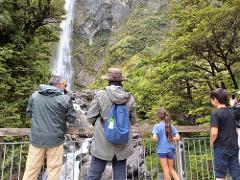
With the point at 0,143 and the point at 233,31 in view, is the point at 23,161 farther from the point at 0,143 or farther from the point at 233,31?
the point at 233,31

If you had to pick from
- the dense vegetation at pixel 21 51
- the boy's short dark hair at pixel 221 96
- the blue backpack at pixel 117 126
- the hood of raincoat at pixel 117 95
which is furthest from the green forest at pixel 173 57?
the blue backpack at pixel 117 126

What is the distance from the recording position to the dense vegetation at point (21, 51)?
12.6 meters

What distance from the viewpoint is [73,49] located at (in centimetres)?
3906

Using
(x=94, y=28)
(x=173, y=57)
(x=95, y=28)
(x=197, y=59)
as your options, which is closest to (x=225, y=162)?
(x=197, y=59)

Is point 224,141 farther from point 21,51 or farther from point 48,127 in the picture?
point 21,51

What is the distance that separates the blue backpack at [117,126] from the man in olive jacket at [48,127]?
87 cm

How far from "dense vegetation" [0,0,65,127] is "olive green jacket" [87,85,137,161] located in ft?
26.5

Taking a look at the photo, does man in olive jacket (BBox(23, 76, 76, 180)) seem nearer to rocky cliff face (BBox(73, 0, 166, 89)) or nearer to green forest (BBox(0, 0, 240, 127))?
green forest (BBox(0, 0, 240, 127))

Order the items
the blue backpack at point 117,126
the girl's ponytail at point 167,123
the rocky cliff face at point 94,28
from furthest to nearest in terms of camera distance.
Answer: the rocky cliff face at point 94,28
the girl's ponytail at point 167,123
the blue backpack at point 117,126

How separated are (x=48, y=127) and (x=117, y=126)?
1187mm

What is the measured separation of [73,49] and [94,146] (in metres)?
35.5

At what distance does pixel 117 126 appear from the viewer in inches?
170

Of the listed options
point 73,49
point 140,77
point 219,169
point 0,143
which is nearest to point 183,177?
point 219,169

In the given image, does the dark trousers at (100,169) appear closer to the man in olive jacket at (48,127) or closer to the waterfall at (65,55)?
the man in olive jacket at (48,127)
